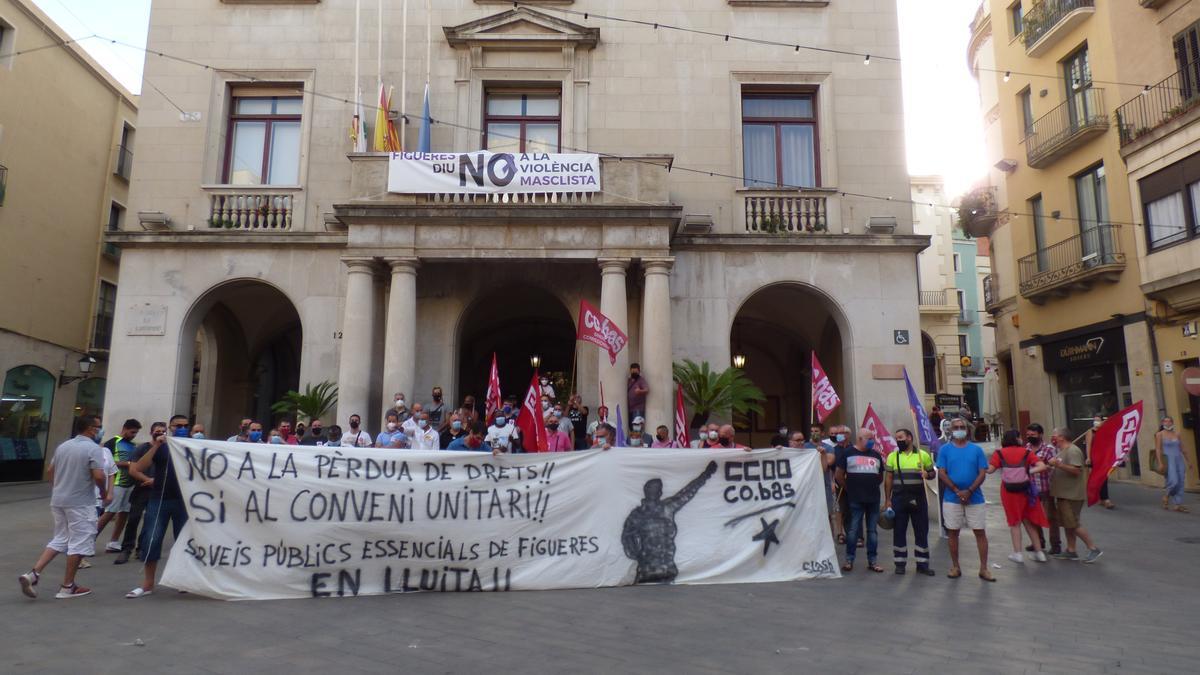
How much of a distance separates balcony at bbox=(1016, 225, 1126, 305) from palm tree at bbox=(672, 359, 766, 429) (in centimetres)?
1318

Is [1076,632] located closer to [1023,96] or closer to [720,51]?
[720,51]

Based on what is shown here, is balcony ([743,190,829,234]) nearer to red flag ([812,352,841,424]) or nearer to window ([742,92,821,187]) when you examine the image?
window ([742,92,821,187])

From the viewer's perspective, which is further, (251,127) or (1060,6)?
(1060,6)

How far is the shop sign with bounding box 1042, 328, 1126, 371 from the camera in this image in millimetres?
22062

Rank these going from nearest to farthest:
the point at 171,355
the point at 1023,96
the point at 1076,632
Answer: the point at 1076,632 → the point at 171,355 → the point at 1023,96

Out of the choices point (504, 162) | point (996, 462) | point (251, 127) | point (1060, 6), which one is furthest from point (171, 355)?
point (1060, 6)

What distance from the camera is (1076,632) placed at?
6871mm

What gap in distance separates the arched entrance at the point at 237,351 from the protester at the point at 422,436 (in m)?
8.64

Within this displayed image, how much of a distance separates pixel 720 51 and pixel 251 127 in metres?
12.1

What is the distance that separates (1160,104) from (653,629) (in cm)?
2250

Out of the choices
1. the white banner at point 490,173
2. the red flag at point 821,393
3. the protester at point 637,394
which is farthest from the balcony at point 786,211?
the red flag at point 821,393

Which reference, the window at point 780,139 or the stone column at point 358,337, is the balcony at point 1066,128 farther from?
the stone column at point 358,337

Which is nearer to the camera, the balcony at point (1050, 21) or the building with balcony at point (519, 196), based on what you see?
the building with balcony at point (519, 196)

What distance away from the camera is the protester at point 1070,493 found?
10664 mm
